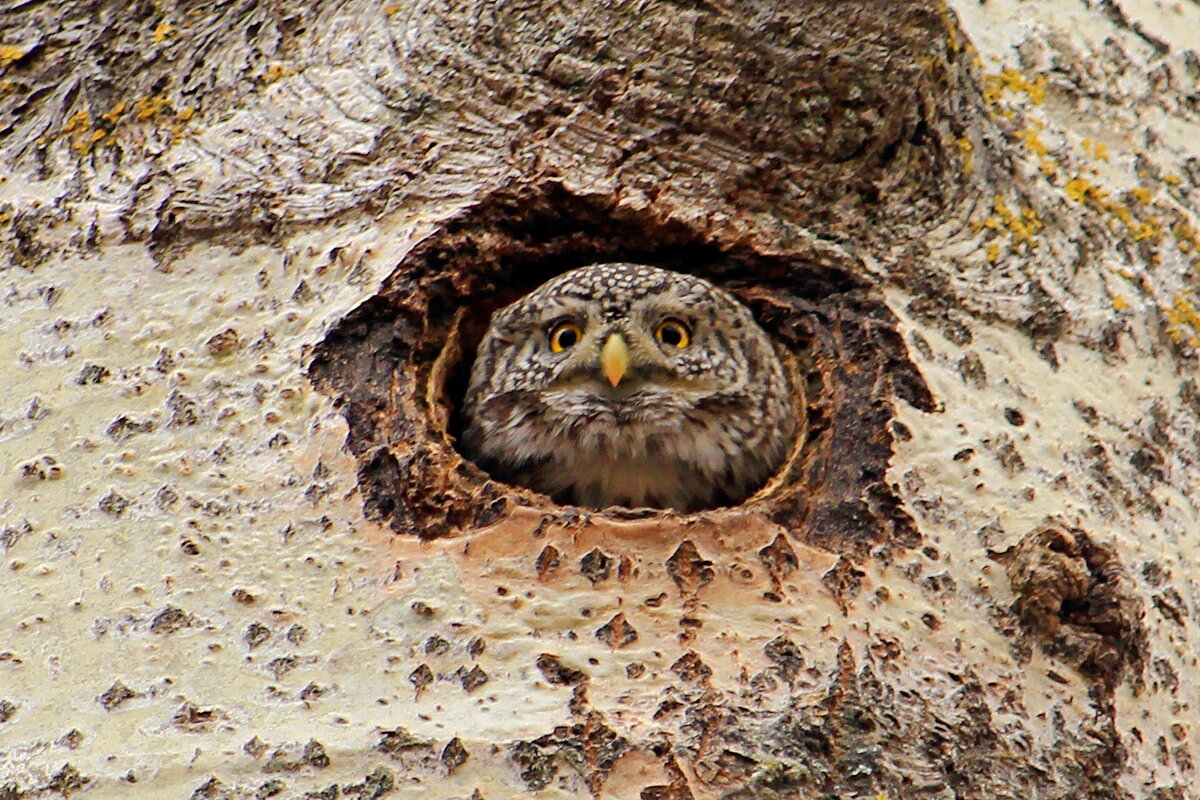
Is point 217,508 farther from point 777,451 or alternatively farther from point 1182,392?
point 1182,392

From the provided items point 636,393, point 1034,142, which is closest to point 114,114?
point 636,393

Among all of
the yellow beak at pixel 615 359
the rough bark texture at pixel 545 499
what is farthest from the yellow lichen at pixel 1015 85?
the yellow beak at pixel 615 359

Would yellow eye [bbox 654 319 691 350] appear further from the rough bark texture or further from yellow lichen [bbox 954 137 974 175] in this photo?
yellow lichen [bbox 954 137 974 175]

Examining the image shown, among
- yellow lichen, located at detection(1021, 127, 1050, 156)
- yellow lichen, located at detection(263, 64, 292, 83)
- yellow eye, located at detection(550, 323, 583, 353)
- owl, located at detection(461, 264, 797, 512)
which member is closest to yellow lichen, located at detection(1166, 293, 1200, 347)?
yellow lichen, located at detection(1021, 127, 1050, 156)

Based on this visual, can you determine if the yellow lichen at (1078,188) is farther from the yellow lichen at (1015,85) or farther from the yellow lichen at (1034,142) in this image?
the yellow lichen at (1015,85)

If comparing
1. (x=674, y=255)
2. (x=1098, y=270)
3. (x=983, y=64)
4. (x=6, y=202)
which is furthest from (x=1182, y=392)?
(x=6, y=202)

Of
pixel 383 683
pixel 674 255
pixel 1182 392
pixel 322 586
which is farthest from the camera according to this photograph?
pixel 674 255
